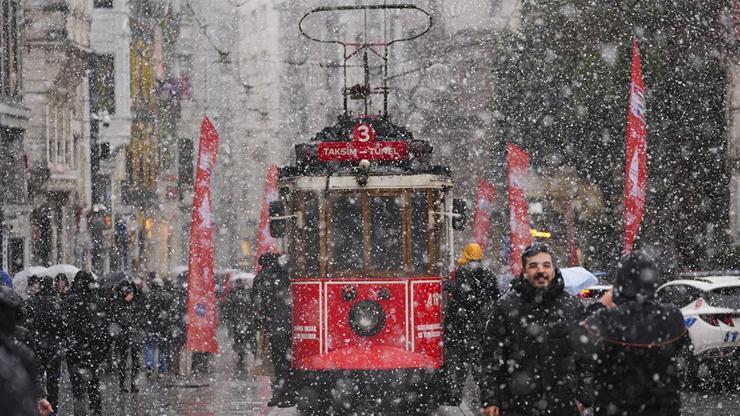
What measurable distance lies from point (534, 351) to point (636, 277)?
1.19 meters

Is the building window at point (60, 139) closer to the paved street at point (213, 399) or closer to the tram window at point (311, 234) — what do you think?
the paved street at point (213, 399)

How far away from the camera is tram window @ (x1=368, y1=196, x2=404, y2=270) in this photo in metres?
15.3

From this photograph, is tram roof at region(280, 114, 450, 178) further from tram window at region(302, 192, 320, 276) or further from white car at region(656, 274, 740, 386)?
white car at region(656, 274, 740, 386)

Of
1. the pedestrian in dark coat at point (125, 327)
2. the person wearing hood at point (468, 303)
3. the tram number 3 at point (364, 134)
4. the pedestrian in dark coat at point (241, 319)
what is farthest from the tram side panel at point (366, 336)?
the pedestrian in dark coat at point (241, 319)

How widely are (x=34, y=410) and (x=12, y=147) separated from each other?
3190 centimetres

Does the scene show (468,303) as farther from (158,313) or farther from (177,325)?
(177,325)

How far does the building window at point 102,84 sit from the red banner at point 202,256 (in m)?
28.3

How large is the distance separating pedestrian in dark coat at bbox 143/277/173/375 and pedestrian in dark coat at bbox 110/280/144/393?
4.96ft

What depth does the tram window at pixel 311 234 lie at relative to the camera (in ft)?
50.6

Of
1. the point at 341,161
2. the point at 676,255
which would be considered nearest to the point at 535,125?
the point at 676,255

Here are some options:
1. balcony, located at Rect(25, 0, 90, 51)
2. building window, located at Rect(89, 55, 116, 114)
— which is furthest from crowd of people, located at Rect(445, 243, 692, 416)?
building window, located at Rect(89, 55, 116, 114)

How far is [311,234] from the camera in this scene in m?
15.5

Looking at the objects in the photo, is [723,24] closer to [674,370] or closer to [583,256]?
[583,256]

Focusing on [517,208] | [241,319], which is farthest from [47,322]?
[517,208]
